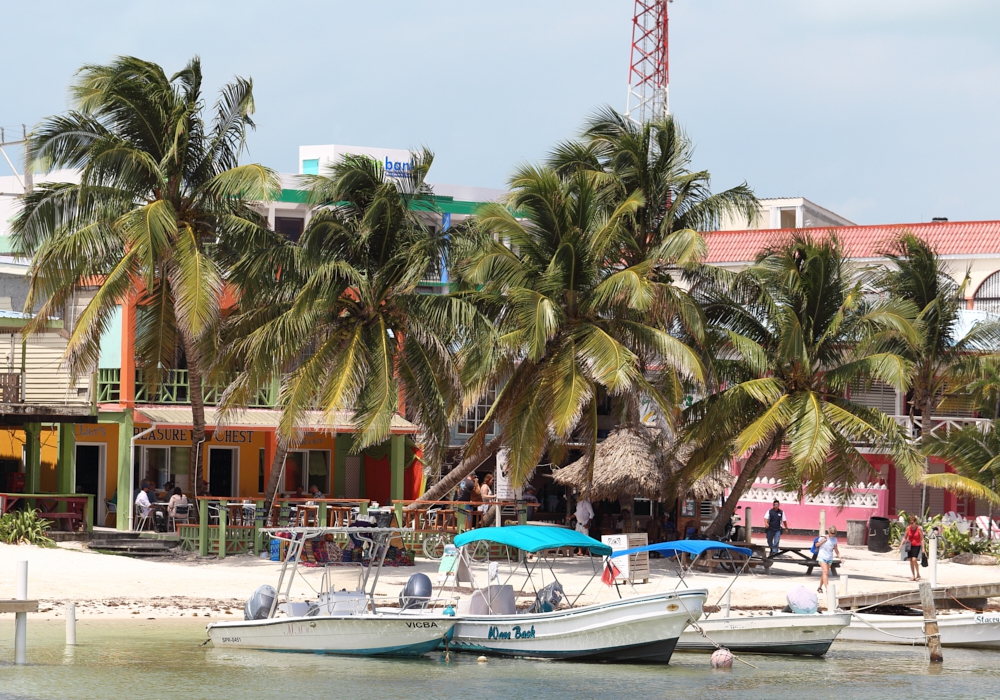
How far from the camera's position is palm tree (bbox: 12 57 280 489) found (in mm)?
27688

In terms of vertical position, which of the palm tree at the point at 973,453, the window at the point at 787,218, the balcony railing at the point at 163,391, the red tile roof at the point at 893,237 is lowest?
the palm tree at the point at 973,453

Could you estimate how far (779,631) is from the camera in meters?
21.3

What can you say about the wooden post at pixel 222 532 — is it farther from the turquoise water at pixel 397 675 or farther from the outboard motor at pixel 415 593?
the outboard motor at pixel 415 593

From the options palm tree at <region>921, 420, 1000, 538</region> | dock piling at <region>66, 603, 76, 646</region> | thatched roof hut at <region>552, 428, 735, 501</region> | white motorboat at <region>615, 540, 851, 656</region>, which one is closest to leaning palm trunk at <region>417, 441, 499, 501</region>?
thatched roof hut at <region>552, 428, 735, 501</region>

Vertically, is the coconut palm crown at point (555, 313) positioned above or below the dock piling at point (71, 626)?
above

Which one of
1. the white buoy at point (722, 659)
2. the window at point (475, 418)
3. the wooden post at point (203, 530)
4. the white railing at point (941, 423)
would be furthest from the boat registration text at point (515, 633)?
the window at point (475, 418)

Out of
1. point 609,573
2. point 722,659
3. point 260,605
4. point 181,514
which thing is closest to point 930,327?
point 609,573

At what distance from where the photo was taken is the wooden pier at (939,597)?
24547 mm

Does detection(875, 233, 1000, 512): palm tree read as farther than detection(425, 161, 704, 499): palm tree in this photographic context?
Yes

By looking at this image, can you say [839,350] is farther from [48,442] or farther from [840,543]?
[48,442]

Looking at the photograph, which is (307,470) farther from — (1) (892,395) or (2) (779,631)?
(2) (779,631)

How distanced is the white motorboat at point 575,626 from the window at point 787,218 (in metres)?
37.4

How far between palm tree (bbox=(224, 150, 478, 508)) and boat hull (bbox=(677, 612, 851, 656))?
28.4ft

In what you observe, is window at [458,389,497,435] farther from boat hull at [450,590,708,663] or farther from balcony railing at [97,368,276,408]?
boat hull at [450,590,708,663]
